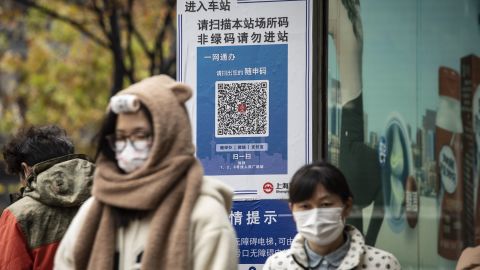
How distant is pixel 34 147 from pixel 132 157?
7.01 feet

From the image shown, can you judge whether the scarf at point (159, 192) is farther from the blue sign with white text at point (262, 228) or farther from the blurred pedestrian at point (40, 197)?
the blue sign with white text at point (262, 228)

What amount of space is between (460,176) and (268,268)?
7.32 ft

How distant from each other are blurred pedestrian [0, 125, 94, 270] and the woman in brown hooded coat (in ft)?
5.32

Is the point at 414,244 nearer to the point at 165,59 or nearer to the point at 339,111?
the point at 339,111

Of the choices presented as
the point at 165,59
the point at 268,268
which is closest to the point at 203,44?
the point at 268,268

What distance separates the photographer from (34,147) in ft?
21.8

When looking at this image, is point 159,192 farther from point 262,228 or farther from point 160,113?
point 262,228

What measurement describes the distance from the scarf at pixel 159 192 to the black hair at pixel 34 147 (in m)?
1.98

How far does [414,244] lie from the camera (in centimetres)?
769

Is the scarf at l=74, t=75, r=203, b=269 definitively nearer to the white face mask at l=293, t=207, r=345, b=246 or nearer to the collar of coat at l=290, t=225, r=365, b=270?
the white face mask at l=293, t=207, r=345, b=246

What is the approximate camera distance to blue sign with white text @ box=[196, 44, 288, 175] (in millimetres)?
7531

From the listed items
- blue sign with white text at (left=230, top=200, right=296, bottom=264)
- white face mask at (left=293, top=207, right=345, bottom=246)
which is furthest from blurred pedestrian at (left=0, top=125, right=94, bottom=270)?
white face mask at (left=293, top=207, right=345, bottom=246)

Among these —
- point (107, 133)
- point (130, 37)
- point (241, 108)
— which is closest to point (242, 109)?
point (241, 108)

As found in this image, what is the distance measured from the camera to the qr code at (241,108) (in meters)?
7.57
